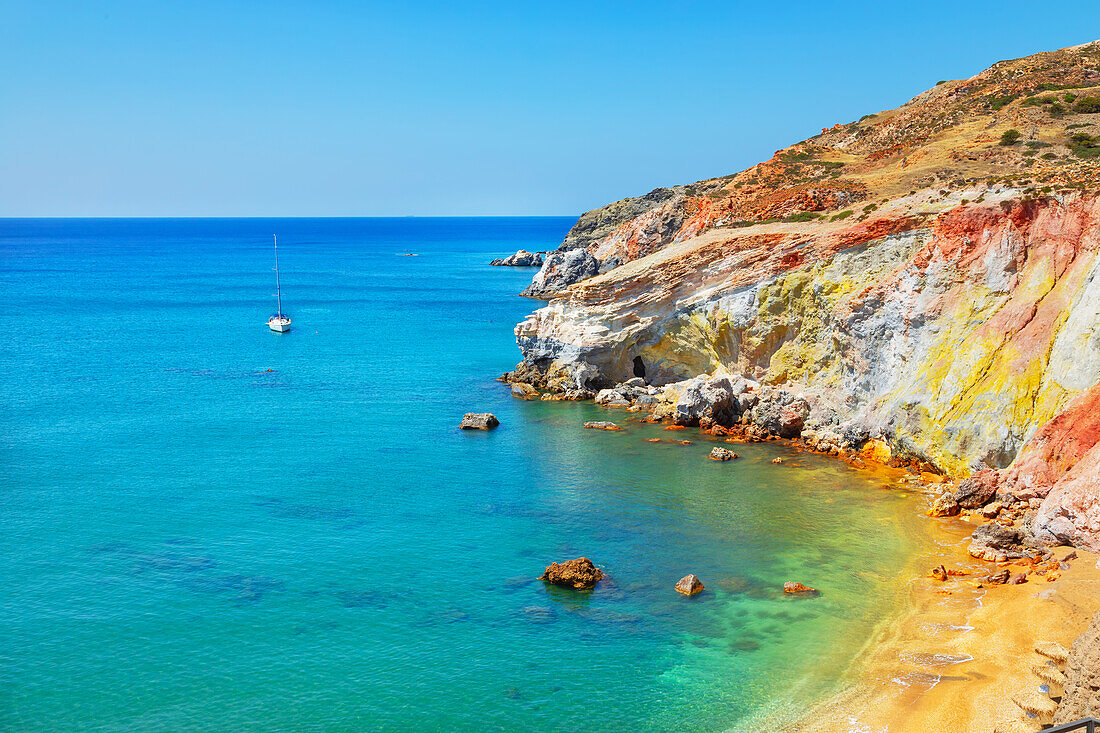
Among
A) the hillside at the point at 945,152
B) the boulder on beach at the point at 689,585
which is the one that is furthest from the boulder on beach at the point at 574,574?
the hillside at the point at 945,152

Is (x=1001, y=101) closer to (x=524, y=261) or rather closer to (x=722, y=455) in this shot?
(x=722, y=455)

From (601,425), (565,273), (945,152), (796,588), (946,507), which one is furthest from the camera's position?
(565,273)

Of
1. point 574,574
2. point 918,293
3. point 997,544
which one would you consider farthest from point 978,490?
point 574,574

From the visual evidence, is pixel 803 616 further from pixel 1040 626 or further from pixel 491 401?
pixel 491 401

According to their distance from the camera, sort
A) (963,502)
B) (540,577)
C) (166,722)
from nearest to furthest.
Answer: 1. (166,722)
2. (540,577)
3. (963,502)

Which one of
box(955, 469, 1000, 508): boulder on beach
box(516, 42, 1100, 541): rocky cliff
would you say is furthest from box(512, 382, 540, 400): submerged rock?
box(955, 469, 1000, 508): boulder on beach

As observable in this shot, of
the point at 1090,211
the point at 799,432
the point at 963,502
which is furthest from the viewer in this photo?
the point at 799,432

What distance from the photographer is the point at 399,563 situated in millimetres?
32844

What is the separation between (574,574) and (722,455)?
56.7 feet

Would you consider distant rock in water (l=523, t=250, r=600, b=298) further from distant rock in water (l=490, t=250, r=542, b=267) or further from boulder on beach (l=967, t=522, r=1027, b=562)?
boulder on beach (l=967, t=522, r=1027, b=562)

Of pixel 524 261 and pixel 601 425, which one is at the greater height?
pixel 524 261

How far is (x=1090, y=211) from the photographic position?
129 feet

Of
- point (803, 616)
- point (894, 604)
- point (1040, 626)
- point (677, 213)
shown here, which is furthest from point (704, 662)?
point (677, 213)

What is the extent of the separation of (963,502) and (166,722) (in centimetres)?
3064
